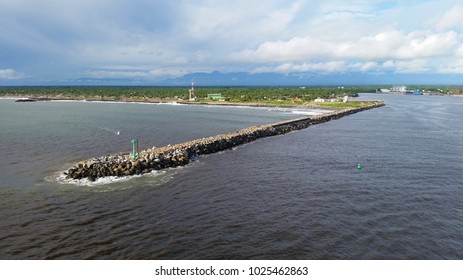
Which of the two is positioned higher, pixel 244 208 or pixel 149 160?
pixel 149 160

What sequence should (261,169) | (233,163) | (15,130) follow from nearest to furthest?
(261,169) < (233,163) < (15,130)

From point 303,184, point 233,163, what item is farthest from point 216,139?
point 303,184

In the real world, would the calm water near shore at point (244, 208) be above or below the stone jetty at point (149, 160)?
below

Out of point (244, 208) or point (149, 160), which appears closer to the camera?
point (244, 208)

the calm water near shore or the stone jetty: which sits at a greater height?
the stone jetty

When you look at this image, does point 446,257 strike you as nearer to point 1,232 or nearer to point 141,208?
point 141,208

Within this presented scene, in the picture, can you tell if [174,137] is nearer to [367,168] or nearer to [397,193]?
[367,168]

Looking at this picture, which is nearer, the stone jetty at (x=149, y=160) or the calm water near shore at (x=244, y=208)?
the calm water near shore at (x=244, y=208)

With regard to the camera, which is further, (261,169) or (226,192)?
(261,169)

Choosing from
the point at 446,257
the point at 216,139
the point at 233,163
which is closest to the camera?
the point at 446,257

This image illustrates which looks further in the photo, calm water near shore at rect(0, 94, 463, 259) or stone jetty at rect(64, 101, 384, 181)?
stone jetty at rect(64, 101, 384, 181)

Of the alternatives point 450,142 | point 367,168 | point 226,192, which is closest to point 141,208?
point 226,192
